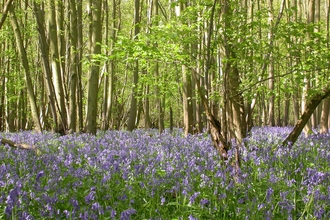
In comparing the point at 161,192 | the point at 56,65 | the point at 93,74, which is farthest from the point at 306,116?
the point at 56,65

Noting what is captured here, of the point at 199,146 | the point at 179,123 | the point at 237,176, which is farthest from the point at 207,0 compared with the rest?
the point at 179,123

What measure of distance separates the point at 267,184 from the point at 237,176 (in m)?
0.41

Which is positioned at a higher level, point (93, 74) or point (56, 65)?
point (56, 65)

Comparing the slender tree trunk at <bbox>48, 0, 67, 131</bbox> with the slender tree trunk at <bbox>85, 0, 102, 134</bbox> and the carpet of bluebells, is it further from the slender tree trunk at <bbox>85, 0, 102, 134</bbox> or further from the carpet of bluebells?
the carpet of bluebells

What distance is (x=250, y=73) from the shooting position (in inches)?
291

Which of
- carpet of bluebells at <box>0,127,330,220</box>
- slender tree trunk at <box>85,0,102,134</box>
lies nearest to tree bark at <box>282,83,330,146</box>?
carpet of bluebells at <box>0,127,330,220</box>

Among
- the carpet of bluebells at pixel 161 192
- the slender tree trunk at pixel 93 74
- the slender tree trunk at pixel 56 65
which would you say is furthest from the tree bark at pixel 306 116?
the slender tree trunk at pixel 56 65

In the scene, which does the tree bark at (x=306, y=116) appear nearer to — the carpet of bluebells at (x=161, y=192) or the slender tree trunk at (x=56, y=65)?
the carpet of bluebells at (x=161, y=192)

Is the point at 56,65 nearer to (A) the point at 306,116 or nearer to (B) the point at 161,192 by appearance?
(A) the point at 306,116

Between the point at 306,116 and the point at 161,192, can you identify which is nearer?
the point at 161,192

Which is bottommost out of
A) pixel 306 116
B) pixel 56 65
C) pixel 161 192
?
pixel 161 192

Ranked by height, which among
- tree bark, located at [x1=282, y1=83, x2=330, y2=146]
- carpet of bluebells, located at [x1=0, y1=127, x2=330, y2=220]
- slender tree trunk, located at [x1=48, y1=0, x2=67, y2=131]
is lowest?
carpet of bluebells, located at [x1=0, y1=127, x2=330, y2=220]

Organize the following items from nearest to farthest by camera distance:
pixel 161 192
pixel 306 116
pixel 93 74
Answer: pixel 161 192 < pixel 306 116 < pixel 93 74

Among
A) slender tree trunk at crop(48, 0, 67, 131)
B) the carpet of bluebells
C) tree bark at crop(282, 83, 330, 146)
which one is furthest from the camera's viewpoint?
slender tree trunk at crop(48, 0, 67, 131)
